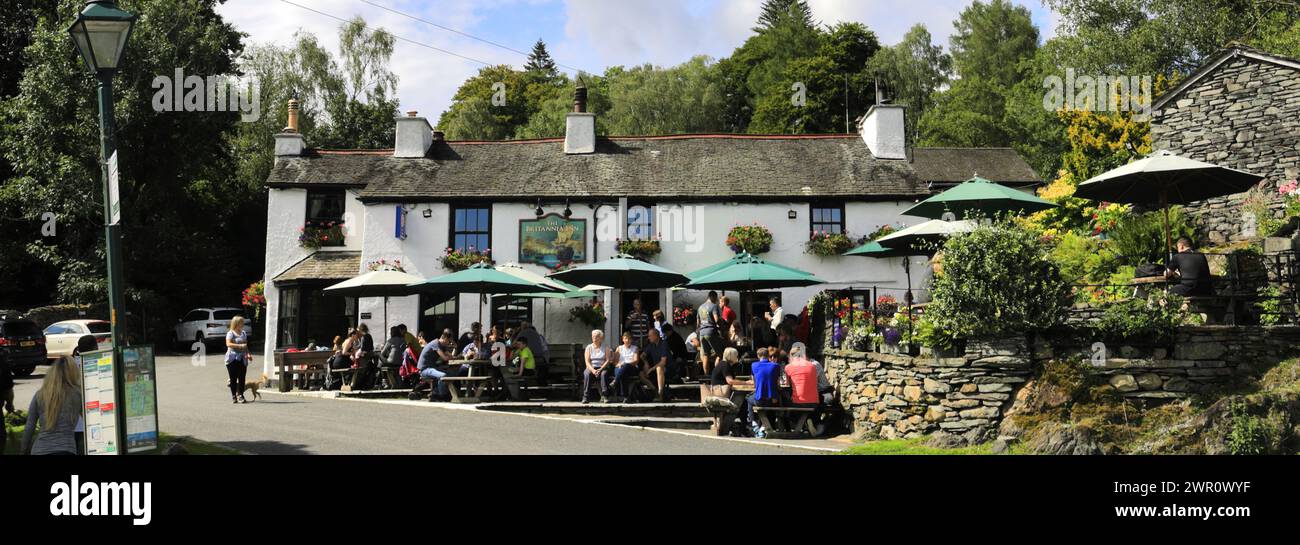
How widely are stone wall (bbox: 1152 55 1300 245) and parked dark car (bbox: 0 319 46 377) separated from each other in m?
26.3

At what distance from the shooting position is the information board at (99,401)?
→ 9.00 metres

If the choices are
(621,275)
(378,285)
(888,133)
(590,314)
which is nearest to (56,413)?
(621,275)

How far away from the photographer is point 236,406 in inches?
693

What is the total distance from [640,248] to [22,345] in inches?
598

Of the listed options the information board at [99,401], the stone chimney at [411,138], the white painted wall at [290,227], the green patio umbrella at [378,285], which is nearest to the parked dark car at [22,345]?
the white painted wall at [290,227]

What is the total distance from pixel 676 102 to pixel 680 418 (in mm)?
32784

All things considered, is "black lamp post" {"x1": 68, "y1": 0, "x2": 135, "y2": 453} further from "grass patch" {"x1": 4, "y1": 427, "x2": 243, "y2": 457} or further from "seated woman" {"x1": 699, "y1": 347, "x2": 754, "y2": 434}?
"seated woman" {"x1": 699, "y1": 347, "x2": 754, "y2": 434}

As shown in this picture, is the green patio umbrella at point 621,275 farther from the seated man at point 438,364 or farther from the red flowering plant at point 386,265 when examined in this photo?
the red flowering plant at point 386,265

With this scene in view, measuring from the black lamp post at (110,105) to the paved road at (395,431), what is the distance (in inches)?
136

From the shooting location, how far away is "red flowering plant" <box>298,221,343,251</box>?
26438mm

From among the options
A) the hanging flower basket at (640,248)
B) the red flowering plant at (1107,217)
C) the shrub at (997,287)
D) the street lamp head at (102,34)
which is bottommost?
the shrub at (997,287)

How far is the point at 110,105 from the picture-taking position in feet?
29.5

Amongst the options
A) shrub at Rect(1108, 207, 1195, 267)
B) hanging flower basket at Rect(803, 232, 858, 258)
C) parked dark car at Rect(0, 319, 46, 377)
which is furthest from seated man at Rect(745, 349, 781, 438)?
parked dark car at Rect(0, 319, 46, 377)

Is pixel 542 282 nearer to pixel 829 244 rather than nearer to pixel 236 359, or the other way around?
pixel 236 359
